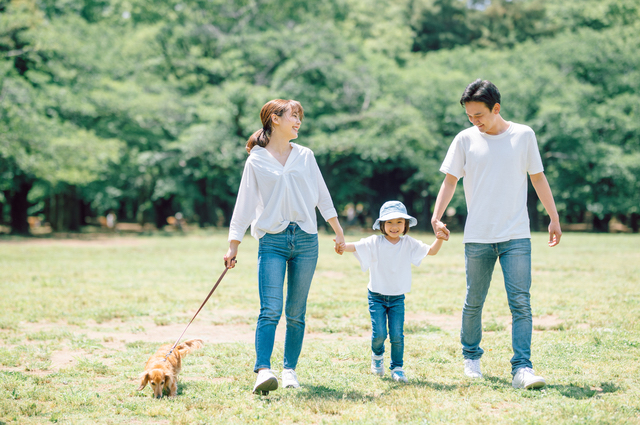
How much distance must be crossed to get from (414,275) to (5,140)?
626 inches

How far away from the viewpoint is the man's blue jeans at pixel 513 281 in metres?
4.09

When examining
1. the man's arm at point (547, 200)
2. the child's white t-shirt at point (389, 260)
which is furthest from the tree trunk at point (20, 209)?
the man's arm at point (547, 200)

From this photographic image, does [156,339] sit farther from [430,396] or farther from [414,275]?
[414,275]

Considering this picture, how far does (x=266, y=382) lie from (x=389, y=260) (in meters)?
1.29

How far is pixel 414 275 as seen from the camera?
1082 cm

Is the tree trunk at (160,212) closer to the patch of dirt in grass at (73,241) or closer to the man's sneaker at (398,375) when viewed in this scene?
the patch of dirt in grass at (73,241)

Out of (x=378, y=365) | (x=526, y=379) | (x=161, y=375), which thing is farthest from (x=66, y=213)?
(x=526, y=379)

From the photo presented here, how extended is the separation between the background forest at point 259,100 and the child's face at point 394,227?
19408 millimetres

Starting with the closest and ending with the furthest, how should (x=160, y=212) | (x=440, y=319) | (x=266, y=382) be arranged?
(x=266, y=382)
(x=440, y=319)
(x=160, y=212)

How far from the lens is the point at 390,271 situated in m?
4.38

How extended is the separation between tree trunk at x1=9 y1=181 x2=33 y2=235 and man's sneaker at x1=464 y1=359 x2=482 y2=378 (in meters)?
25.7

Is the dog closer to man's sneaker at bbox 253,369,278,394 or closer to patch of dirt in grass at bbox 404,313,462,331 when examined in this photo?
man's sneaker at bbox 253,369,278,394

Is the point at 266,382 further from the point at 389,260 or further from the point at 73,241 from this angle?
the point at 73,241

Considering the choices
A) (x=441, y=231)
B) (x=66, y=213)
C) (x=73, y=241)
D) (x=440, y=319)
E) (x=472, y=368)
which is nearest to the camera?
(x=441, y=231)
